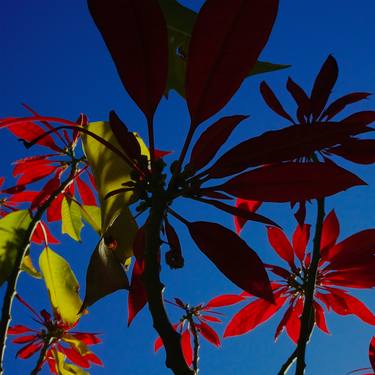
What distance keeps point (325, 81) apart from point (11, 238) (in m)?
0.65

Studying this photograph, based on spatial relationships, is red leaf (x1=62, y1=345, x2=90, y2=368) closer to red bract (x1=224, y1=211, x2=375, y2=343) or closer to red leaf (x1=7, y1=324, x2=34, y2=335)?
red leaf (x1=7, y1=324, x2=34, y2=335)

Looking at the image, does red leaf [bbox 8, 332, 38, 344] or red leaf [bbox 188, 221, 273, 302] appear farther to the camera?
red leaf [bbox 8, 332, 38, 344]

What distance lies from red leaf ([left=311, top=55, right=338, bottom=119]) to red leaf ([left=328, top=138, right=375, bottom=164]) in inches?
5.4

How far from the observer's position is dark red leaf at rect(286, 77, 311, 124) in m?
0.93

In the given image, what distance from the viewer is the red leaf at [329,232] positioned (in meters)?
0.99

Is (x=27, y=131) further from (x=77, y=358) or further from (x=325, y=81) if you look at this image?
(x=77, y=358)

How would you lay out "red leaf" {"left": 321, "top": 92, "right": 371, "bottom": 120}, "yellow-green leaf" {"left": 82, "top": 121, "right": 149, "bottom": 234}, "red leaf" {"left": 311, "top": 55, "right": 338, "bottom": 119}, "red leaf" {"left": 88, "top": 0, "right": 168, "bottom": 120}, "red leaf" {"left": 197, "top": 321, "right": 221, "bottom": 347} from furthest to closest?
"red leaf" {"left": 197, "top": 321, "right": 221, "bottom": 347}, "red leaf" {"left": 321, "top": 92, "right": 371, "bottom": 120}, "red leaf" {"left": 311, "top": 55, "right": 338, "bottom": 119}, "yellow-green leaf" {"left": 82, "top": 121, "right": 149, "bottom": 234}, "red leaf" {"left": 88, "top": 0, "right": 168, "bottom": 120}

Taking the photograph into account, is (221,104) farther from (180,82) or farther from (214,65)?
(180,82)

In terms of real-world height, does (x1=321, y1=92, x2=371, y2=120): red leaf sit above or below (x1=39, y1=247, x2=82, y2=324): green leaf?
above

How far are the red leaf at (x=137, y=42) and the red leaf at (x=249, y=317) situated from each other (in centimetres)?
63

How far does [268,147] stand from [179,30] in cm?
30

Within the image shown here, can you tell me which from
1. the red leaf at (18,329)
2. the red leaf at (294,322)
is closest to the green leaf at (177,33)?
the red leaf at (294,322)

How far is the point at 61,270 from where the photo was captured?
104 centimetres

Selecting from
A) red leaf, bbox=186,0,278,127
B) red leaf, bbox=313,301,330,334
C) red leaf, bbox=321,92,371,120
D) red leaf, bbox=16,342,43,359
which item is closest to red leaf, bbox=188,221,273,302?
red leaf, bbox=186,0,278,127
